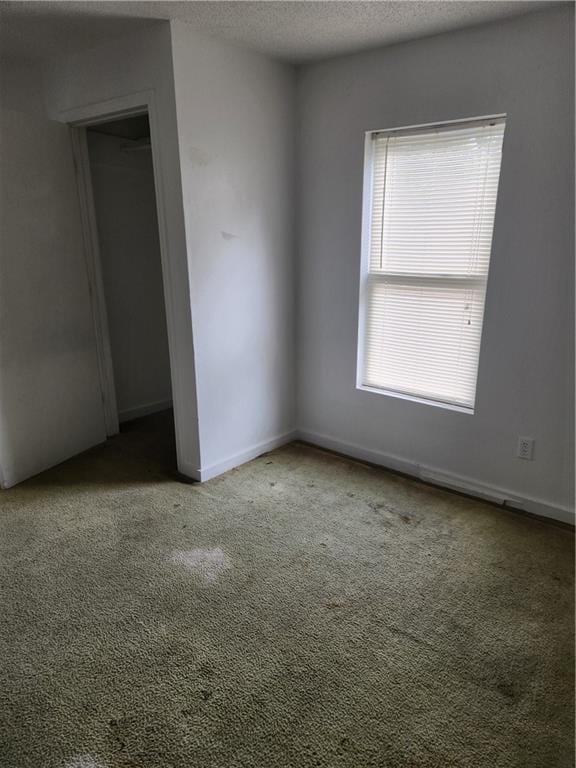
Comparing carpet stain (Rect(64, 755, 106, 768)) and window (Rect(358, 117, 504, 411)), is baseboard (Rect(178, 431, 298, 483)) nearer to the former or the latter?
window (Rect(358, 117, 504, 411))

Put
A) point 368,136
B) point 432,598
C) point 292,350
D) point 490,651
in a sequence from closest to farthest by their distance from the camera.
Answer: point 490,651, point 432,598, point 368,136, point 292,350

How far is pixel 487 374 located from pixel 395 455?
80cm

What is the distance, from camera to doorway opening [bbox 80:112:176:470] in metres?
3.57

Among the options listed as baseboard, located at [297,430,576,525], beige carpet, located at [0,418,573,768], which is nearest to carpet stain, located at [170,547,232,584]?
beige carpet, located at [0,418,573,768]

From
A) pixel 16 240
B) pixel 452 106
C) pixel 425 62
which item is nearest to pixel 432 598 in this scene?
pixel 452 106

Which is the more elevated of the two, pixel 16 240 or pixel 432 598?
pixel 16 240

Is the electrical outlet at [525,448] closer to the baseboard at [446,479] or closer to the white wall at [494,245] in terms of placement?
the white wall at [494,245]

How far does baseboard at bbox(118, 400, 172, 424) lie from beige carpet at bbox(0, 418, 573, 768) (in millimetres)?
1149

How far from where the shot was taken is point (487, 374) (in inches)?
107

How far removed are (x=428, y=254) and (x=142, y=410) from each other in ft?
8.60

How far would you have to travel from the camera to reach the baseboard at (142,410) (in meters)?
4.11

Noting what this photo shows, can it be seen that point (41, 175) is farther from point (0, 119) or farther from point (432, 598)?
point (432, 598)

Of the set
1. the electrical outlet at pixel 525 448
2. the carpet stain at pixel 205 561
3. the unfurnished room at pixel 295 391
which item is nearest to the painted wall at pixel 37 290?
the unfurnished room at pixel 295 391

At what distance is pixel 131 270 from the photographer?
13.0 ft
